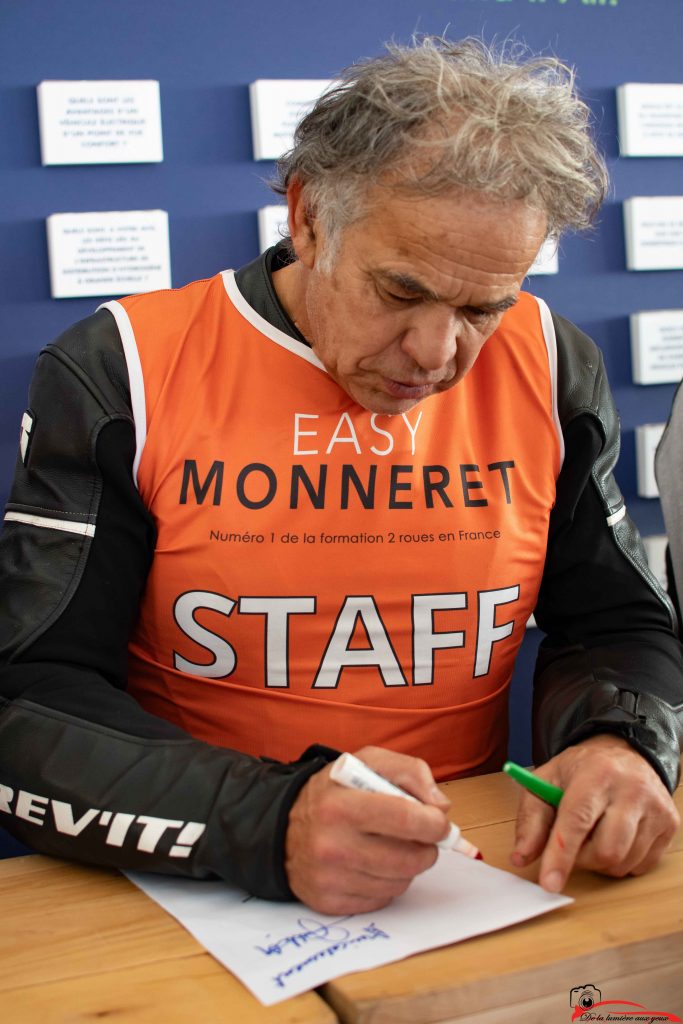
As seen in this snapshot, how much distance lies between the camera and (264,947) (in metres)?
0.86

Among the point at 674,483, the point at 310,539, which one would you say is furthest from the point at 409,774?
the point at 674,483

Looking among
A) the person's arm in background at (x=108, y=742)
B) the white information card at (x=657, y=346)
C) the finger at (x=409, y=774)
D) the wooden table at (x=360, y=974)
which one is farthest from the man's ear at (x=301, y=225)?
the white information card at (x=657, y=346)

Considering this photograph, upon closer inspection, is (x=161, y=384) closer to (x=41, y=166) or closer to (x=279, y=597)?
(x=279, y=597)

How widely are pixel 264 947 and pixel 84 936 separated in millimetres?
148

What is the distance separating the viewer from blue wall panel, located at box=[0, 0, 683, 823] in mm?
1673

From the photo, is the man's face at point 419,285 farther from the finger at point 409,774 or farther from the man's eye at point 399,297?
the finger at point 409,774

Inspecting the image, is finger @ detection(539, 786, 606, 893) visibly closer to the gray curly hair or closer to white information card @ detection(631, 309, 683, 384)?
the gray curly hair

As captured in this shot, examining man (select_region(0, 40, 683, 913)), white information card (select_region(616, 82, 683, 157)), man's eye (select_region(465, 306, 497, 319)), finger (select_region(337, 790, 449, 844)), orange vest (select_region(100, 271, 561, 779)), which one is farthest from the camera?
white information card (select_region(616, 82, 683, 157))

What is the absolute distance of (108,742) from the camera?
1.04 m

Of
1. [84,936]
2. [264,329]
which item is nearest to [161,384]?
[264,329]

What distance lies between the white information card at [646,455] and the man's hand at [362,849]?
4.24ft

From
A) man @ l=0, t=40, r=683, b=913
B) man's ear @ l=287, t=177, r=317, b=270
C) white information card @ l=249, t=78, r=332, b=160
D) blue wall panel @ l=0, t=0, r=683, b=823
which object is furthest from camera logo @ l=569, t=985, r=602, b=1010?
white information card @ l=249, t=78, r=332, b=160
